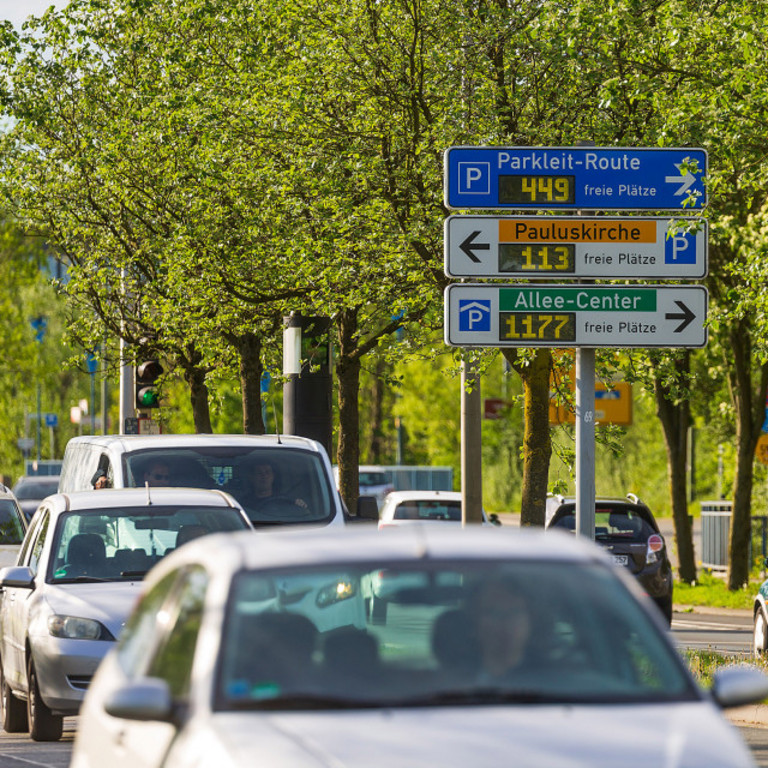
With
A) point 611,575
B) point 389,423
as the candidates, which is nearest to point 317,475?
point 611,575

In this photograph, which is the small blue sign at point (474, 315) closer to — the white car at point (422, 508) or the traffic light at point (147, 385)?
the white car at point (422, 508)

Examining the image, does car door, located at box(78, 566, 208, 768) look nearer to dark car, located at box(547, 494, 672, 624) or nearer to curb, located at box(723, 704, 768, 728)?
curb, located at box(723, 704, 768, 728)

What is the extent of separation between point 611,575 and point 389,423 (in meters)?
80.1

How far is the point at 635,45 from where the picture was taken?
634 inches

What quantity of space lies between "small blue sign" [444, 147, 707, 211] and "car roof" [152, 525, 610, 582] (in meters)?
7.01

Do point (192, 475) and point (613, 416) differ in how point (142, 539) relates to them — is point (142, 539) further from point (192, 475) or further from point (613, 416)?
point (613, 416)

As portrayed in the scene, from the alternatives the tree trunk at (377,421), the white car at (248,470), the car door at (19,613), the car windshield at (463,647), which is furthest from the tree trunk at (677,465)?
the tree trunk at (377,421)

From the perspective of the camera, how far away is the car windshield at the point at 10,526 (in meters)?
18.7

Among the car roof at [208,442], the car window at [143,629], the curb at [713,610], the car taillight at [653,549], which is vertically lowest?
the curb at [713,610]

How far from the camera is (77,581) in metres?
11.6

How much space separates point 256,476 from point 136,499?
3.14m

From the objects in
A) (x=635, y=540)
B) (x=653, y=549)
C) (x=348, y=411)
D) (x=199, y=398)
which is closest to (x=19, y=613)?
(x=635, y=540)

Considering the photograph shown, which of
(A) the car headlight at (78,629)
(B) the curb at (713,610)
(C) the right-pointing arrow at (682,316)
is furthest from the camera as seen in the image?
(B) the curb at (713,610)

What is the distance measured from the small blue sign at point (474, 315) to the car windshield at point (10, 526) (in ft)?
25.1
